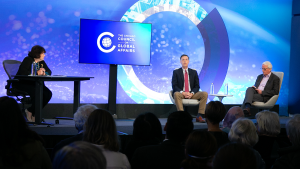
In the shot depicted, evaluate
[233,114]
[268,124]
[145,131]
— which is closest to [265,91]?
[233,114]

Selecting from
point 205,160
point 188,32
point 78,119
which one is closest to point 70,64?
point 188,32

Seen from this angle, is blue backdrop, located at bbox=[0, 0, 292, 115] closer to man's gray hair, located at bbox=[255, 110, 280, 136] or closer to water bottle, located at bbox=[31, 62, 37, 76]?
water bottle, located at bbox=[31, 62, 37, 76]

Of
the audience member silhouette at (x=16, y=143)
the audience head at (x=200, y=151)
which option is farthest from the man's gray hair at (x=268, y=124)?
the audience member silhouette at (x=16, y=143)

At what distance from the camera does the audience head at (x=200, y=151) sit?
1380 mm

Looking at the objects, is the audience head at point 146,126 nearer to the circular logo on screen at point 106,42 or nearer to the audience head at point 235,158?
the audience head at point 235,158

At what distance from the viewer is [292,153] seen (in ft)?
6.01

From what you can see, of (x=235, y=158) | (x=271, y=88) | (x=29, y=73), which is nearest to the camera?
(x=235, y=158)

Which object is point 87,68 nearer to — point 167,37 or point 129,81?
point 129,81

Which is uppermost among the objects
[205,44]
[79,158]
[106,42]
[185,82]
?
[205,44]

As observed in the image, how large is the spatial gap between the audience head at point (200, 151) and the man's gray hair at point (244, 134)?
71 cm

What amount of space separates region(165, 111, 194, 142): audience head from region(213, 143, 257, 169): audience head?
774 mm

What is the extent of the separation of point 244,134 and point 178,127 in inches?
19.2

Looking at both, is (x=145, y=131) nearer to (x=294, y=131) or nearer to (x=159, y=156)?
(x=159, y=156)

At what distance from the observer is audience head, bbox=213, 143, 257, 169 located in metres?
1.08
